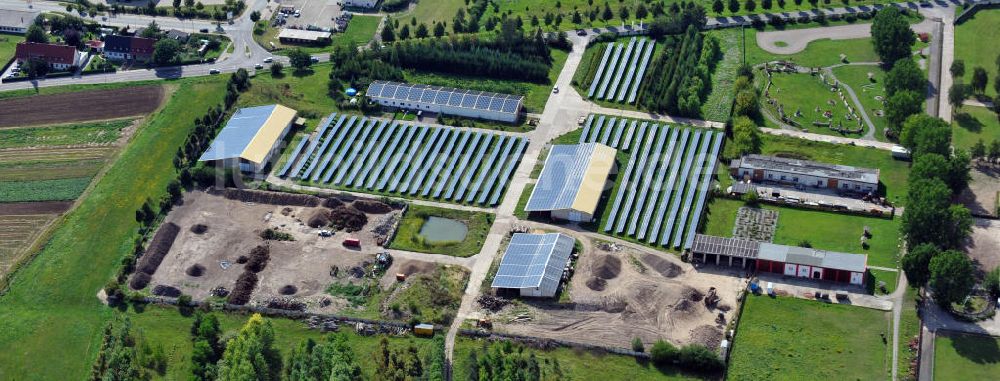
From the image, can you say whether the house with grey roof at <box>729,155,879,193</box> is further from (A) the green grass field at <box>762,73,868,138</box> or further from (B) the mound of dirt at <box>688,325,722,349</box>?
(B) the mound of dirt at <box>688,325,722,349</box>

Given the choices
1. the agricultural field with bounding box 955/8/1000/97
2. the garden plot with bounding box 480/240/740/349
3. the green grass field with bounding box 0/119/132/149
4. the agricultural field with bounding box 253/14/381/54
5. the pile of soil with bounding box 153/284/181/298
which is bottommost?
the garden plot with bounding box 480/240/740/349

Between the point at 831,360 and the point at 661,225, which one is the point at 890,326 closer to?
the point at 831,360

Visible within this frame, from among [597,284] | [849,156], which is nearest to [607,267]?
[597,284]

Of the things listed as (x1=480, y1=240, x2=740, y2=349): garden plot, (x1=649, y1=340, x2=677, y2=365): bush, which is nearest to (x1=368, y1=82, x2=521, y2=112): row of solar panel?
(x1=480, y1=240, x2=740, y2=349): garden plot

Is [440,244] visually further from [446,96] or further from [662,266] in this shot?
[446,96]

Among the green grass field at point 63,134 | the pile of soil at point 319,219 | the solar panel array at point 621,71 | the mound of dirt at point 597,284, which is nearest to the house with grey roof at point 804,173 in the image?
the solar panel array at point 621,71

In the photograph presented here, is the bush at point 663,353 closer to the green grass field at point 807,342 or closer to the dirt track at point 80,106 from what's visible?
the green grass field at point 807,342
